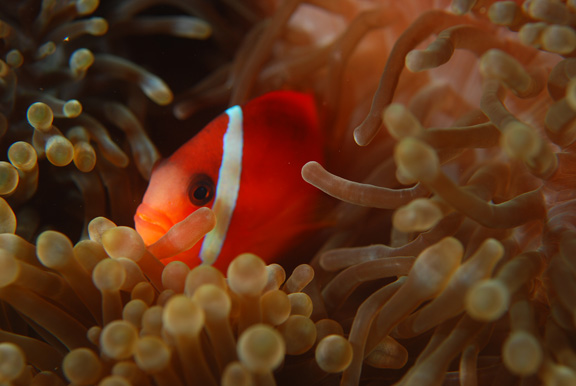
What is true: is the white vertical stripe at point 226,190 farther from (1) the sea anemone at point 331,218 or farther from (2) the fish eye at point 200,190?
(1) the sea anemone at point 331,218

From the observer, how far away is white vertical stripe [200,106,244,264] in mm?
967

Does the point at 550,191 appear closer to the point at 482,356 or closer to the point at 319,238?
the point at 482,356

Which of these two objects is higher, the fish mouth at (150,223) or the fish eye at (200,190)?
the fish eye at (200,190)

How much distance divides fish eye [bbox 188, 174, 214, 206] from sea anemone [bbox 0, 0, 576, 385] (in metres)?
0.16

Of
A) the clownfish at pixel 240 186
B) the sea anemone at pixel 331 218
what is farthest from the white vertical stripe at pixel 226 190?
the sea anemone at pixel 331 218

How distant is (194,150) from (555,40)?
0.64m

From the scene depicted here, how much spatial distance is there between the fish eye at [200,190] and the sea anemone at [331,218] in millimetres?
162

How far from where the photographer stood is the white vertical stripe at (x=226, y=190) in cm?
97

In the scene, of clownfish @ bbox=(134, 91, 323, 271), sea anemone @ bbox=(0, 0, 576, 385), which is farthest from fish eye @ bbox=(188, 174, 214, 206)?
sea anemone @ bbox=(0, 0, 576, 385)

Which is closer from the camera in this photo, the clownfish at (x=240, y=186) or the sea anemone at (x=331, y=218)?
the sea anemone at (x=331, y=218)

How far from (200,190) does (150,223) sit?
0.12m

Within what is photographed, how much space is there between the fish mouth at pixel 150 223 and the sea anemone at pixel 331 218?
3.5 inches

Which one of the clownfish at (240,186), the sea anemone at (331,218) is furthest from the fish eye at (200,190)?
the sea anemone at (331,218)

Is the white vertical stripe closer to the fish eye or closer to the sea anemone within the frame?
the fish eye
